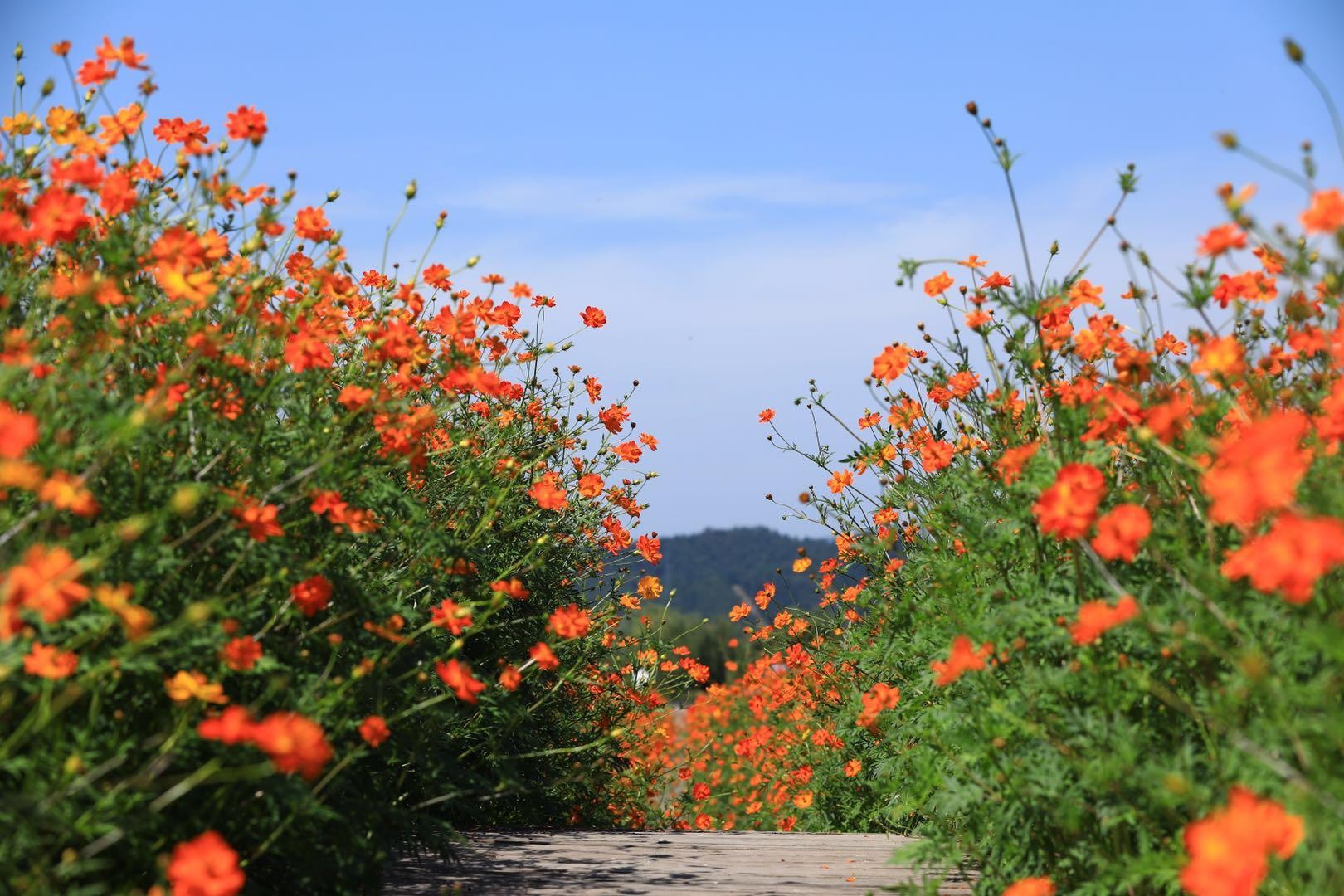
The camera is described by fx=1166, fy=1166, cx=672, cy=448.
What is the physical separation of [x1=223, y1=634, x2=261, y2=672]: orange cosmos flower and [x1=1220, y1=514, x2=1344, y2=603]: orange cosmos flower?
7.08 feet

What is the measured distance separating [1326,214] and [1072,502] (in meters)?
0.84

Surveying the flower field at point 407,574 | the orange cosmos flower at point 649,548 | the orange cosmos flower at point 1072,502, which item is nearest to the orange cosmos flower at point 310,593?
the flower field at point 407,574

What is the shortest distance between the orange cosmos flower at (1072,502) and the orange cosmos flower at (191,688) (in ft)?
6.41

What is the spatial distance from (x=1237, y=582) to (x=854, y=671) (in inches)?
145

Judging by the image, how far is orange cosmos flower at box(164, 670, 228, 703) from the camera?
2.57 meters

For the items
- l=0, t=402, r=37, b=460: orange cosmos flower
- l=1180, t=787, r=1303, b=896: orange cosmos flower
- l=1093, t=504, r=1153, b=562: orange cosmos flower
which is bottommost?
l=1180, t=787, r=1303, b=896: orange cosmos flower

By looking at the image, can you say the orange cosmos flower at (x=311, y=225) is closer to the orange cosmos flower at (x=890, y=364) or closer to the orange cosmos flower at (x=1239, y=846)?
the orange cosmos flower at (x=890, y=364)

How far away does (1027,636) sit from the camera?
3.16 metres

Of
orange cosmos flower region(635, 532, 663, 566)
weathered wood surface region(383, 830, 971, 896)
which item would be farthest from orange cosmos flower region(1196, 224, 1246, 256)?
orange cosmos flower region(635, 532, 663, 566)

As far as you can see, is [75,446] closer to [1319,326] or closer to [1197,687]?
[1197,687]

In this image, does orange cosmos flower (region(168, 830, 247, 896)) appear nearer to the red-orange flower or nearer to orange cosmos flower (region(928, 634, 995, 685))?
the red-orange flower

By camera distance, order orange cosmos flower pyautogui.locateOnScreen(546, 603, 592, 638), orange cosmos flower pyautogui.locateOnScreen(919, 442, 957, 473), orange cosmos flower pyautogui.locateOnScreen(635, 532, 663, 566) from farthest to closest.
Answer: orange cosmos flower pyautogui.locateOnScreen(635, 532, 663, 566), orange cosmos flower pyautogui.locateOnScreen(919, 442, 957, 473), orange cosmos flower pyautogui.locateOnScreen(546, 603, 592, 638)

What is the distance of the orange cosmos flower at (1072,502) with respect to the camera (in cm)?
278

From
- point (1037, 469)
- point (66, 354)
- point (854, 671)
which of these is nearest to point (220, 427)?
point (66, 354)
